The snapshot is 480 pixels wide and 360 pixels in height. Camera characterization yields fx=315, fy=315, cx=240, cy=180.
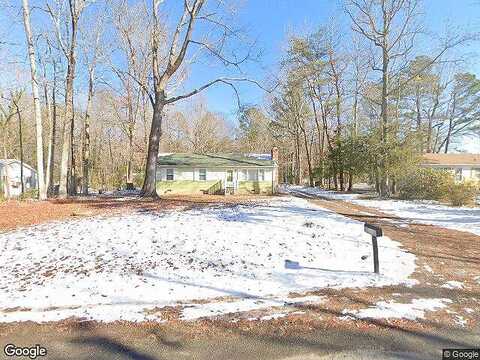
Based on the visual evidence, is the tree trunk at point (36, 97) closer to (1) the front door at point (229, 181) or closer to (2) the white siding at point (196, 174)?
(2) the white siding at point (196, 174)

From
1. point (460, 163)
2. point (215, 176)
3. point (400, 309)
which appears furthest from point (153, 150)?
point (460, 163)

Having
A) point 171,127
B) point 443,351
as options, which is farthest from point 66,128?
point 171,127

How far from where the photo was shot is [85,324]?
3574mm

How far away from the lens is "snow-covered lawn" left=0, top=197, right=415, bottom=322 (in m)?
4.21

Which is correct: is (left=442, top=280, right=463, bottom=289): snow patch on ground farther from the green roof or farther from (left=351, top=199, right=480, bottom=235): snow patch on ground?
the green roof

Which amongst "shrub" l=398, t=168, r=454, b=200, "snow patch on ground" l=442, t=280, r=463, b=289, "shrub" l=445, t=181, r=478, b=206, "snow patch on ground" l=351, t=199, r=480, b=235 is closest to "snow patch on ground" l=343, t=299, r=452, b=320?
"snow patch on ground" l=442, t=280, r=463, b=289

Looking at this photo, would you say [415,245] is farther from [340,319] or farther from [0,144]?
[0,144]

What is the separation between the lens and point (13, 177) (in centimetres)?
3219

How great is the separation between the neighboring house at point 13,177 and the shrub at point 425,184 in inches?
1130

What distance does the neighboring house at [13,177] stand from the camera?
2654cm

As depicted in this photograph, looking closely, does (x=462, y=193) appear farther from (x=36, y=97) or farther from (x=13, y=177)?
(x=13, y=177)

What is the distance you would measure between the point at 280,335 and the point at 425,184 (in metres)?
19.0

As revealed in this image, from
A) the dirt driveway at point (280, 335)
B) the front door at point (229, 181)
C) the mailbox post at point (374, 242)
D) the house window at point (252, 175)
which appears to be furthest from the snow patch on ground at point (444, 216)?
the front door at point (229, 181)

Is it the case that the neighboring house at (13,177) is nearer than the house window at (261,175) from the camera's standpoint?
No
